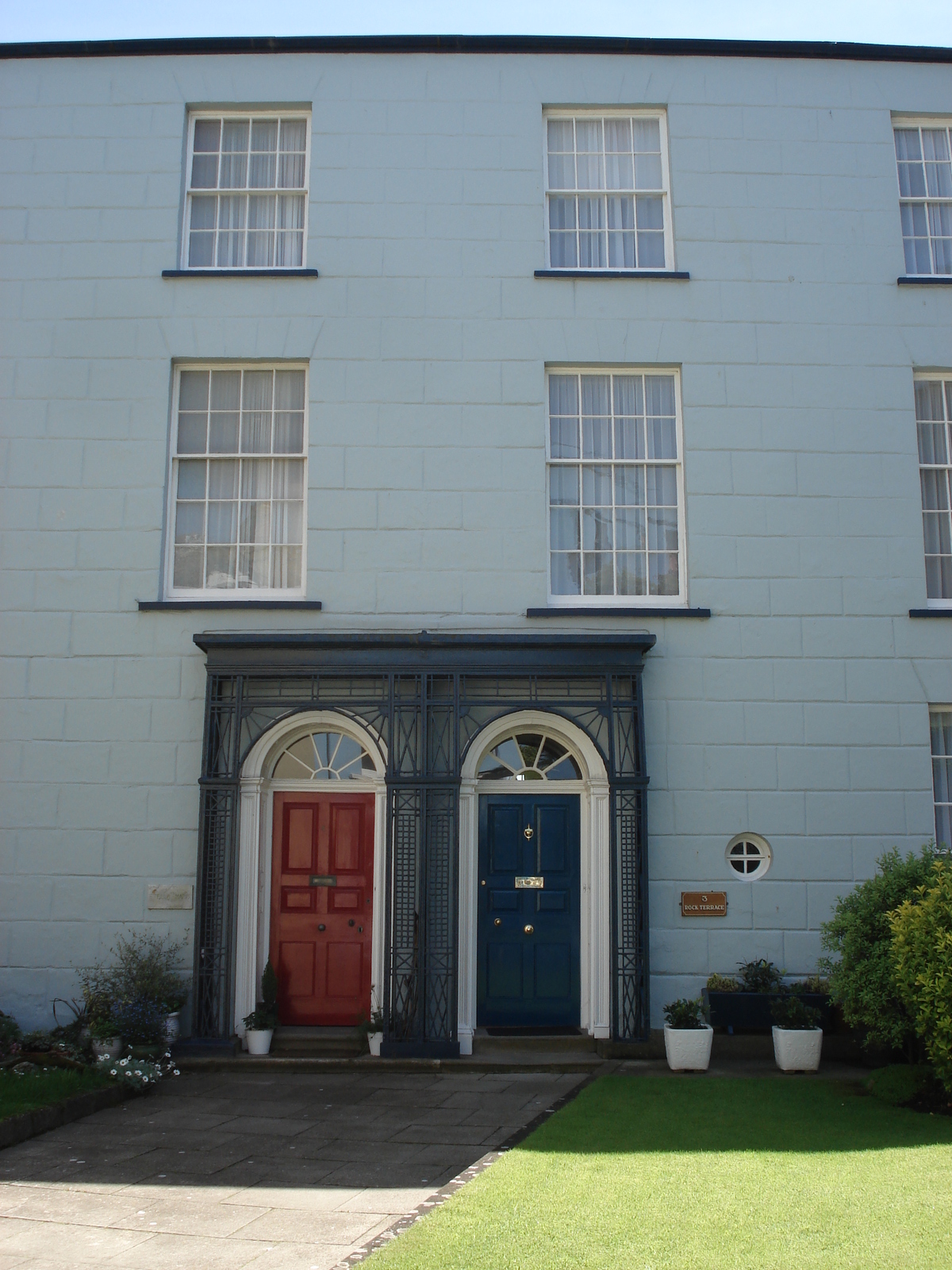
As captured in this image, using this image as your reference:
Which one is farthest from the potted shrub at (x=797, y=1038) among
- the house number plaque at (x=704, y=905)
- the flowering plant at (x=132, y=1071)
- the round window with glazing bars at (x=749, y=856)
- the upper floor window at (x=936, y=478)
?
the flowering plant at (x=132, y=1071)

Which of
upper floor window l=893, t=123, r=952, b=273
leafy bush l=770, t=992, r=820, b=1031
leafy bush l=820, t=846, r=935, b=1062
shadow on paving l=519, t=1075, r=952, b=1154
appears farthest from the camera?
upper floor window l=893, t=123, r=952, b=273

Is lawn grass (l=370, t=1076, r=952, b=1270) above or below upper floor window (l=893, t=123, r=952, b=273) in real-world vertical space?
below

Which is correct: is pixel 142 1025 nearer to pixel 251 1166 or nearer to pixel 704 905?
pixel 251 1166

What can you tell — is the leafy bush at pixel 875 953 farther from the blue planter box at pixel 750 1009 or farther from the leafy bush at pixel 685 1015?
the leafy bush at pixel 685 1015

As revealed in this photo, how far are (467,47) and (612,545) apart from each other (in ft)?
18.5

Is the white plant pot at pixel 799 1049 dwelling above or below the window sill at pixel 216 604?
below

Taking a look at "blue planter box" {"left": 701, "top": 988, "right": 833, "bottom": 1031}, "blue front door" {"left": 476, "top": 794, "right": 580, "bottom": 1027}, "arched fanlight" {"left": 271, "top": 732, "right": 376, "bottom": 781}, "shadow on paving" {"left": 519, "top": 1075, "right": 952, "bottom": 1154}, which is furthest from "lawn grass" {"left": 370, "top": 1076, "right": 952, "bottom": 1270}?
"arched fanlight" {"left": 271, "top": 732, "right": 376, "bottom": 781}

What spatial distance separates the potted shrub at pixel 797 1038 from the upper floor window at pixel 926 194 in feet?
25.6

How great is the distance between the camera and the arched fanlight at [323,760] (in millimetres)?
10867

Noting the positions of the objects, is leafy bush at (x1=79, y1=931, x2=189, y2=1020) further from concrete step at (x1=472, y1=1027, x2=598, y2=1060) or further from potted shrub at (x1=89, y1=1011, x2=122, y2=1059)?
concrete step at (x1=472, y1=1027, x2=598, y2=1060)

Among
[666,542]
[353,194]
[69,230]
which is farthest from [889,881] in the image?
[69,230]

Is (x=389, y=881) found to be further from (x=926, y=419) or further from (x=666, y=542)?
(x=926, y=419)

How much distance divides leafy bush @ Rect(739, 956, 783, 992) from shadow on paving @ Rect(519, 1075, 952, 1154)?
98cm

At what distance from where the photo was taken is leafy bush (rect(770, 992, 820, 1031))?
31.6ft
